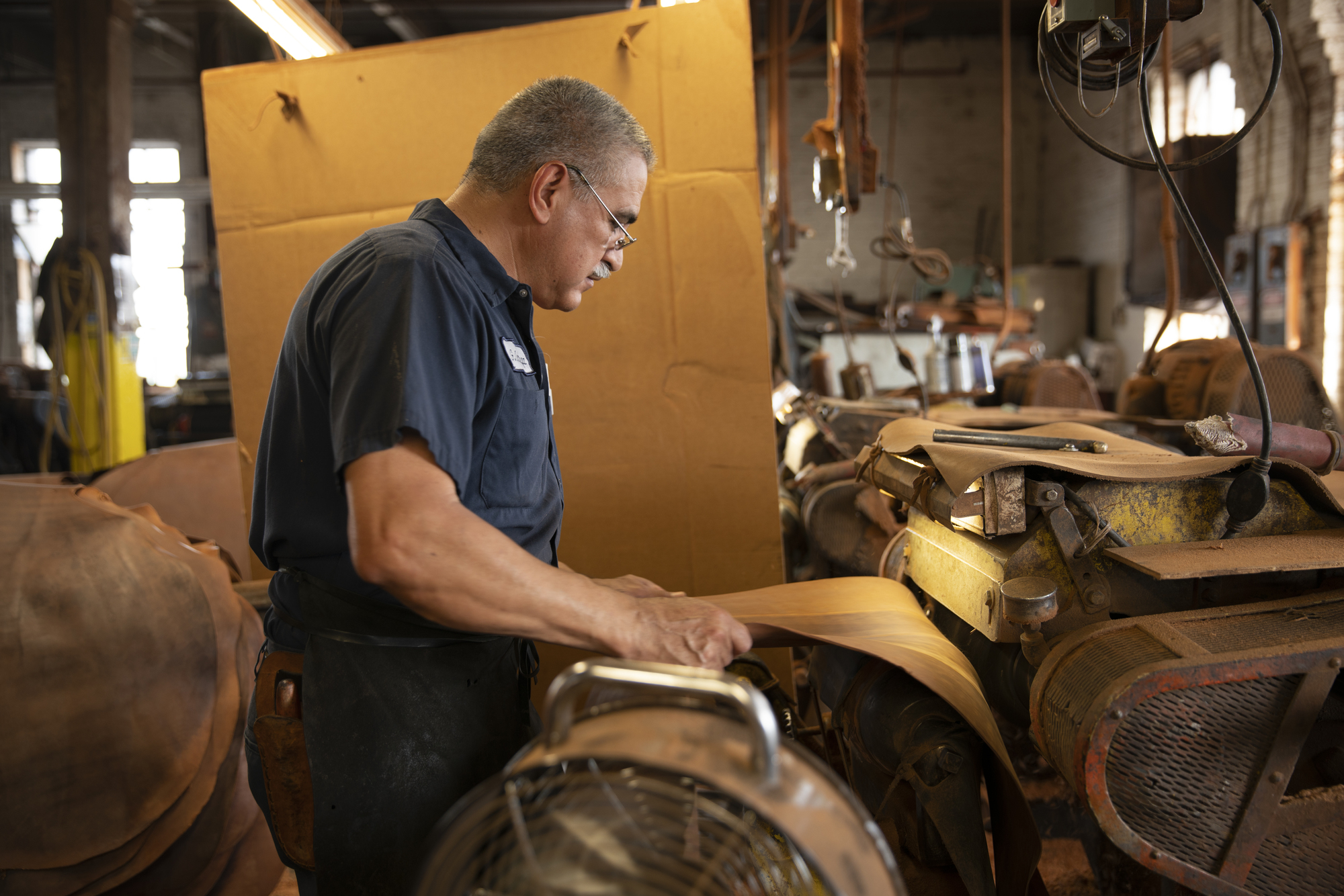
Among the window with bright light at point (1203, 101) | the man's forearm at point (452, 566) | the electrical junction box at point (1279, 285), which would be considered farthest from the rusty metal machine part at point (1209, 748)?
the window with bright light at point (1203, 101)

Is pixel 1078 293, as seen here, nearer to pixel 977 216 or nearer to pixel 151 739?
pixel 977 216

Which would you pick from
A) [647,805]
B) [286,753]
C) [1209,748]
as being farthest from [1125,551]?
[286,753]

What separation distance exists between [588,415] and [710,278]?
497 millimetres

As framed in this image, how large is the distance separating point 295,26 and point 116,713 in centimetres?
180

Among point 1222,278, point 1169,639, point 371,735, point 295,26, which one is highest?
point 295,26

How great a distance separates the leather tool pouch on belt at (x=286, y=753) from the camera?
1.36m

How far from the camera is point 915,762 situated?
1.41 meters

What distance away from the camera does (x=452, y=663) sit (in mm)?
1323

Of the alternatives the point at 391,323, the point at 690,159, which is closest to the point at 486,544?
the point at 391,323

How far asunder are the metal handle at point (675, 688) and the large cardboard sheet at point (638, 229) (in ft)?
4.97

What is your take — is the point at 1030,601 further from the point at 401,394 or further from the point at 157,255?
the point at 157,255

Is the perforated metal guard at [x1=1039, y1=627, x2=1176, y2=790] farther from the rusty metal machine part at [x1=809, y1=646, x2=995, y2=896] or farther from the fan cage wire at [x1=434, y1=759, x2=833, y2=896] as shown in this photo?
the fan cage wire at [x1=434, y1=759, x2=833, y2=896]

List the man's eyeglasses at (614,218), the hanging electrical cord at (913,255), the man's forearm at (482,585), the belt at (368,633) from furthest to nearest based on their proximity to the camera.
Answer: the hanging electrical cord at (913,255) < the man's eyeglasses at (614,218) < the belt at (368,633) < the man's forearm at (482,585)

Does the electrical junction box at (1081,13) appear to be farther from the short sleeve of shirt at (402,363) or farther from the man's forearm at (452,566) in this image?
the man's forearm at (452,566)
